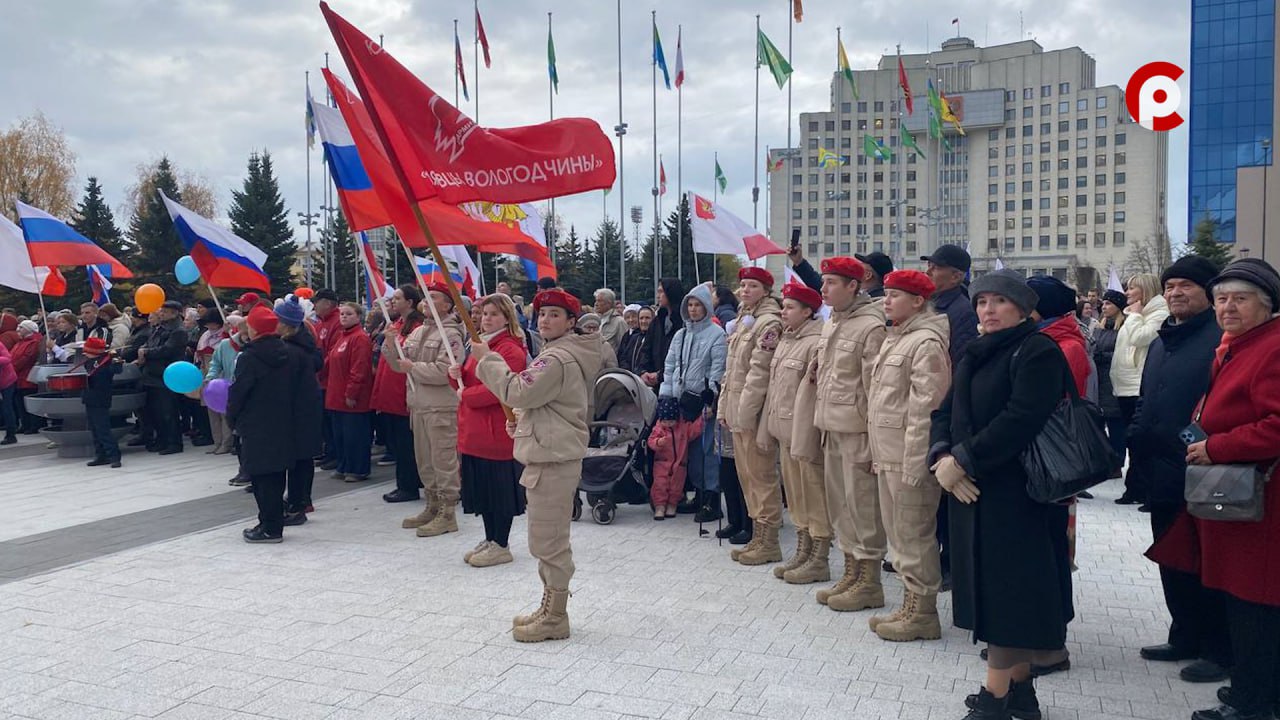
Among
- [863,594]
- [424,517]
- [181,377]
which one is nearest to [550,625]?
[863,594]

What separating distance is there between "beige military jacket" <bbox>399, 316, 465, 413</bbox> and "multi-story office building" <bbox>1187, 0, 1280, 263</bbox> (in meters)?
84.7

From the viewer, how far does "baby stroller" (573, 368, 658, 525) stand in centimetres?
880

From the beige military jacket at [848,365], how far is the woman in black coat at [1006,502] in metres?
1.44

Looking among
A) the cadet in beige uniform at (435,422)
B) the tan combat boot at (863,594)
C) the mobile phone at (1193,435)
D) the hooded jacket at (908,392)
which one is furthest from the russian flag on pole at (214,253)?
the mobile phone at (1193,435)

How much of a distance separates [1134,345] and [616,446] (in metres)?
5.50

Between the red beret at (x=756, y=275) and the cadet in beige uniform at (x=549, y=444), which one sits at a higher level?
the red beret at (x=756, y=275)

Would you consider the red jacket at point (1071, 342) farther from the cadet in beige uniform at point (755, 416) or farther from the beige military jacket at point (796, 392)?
the cadet in beige uniform at point (755, 416)

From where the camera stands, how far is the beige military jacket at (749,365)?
7.26 m

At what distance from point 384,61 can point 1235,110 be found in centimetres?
9567

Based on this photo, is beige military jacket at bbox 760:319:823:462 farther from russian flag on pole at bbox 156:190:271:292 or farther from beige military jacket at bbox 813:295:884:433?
russian flag on pole at bbox 156:190:271:292

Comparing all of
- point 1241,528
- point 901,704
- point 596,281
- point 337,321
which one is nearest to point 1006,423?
point 1241,528

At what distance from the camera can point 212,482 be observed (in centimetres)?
1098

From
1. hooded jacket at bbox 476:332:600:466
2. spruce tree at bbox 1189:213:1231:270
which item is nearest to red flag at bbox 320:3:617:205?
hooded jacket at bbox 476:332:600:466

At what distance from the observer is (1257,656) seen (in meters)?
→ 4.17
